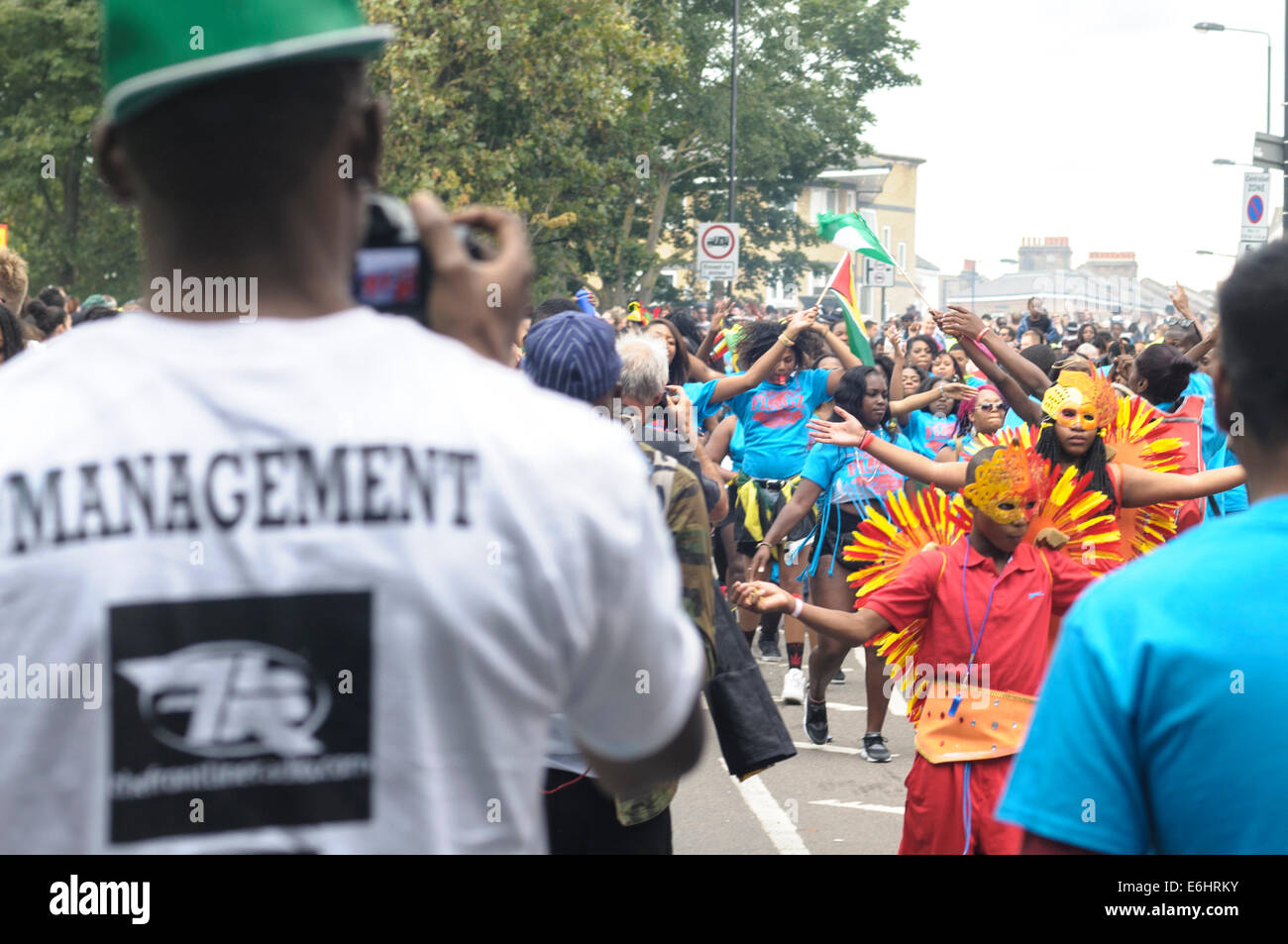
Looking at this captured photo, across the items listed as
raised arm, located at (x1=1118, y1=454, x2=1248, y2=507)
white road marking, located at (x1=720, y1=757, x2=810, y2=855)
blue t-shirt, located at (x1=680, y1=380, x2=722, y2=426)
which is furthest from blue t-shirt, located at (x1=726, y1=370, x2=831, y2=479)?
raised arm, located at (x1=1118, y1=454, x2=1248, y2=507)

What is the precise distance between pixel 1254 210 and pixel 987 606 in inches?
660

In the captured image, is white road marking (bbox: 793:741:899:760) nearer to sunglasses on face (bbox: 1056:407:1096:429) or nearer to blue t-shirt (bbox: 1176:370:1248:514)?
blue t-shirt (bbox: 1176:370:1248:514)

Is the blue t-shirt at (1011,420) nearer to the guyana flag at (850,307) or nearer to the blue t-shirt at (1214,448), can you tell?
the blue t-shirt at (1214,448)

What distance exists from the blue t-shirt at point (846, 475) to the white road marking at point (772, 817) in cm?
180

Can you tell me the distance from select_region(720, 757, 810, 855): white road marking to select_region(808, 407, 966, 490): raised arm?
1384mm

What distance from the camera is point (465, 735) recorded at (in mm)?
1413

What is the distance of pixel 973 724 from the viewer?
179 inches

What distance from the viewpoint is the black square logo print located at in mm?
1348

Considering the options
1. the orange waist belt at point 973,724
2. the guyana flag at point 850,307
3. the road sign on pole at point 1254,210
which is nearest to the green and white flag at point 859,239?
the guyana flag at point 850,307

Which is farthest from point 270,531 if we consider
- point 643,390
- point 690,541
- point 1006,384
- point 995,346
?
point 1006,384

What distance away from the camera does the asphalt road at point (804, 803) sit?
248 inches

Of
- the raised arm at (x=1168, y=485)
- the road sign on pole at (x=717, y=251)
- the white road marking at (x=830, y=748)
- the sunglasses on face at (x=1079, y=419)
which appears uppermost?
the road sign on pole at (x=717, y=251)

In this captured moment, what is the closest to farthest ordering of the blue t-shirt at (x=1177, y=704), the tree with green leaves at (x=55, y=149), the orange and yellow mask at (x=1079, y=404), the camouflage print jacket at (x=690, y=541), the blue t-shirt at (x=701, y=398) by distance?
the blue t-shirt at (x=1177, y=704)
the camouflage print jacket at (x=690, y=541)
the orange and yellow mask at (x=1079, y=404)
the blue t-shirt at (x=701, y=398)
the tree with green leaves at (x=55, y=149)

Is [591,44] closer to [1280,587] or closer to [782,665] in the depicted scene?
[782,665]
